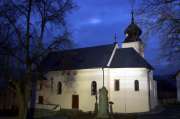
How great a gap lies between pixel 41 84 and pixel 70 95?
6286mm

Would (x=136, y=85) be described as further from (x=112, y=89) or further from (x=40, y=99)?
(x=40, y=99)

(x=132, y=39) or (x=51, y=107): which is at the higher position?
(x=132, y=39)

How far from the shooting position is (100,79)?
40.3m

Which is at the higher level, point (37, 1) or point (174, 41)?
point (37, 1)

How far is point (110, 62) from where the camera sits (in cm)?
4128

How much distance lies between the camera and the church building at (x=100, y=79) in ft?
128

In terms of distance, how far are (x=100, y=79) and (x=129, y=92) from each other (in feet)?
13.8

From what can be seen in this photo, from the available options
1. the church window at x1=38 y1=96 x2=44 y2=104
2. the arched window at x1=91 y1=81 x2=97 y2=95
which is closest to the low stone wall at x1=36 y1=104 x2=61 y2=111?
the church window at x1=38 y1=96 x2=44 y2=104

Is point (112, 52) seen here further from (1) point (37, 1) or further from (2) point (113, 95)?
(1) point (37, 1)

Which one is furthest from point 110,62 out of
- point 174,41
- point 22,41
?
point 174,41

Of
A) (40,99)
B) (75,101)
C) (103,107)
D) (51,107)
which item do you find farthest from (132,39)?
(103,107)

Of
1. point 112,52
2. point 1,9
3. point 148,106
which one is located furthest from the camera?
point 112,52

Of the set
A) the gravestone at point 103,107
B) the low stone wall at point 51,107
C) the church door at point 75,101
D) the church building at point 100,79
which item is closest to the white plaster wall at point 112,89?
the church building at point 100,79

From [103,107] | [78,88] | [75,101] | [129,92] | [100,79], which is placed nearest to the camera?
[103,107]
